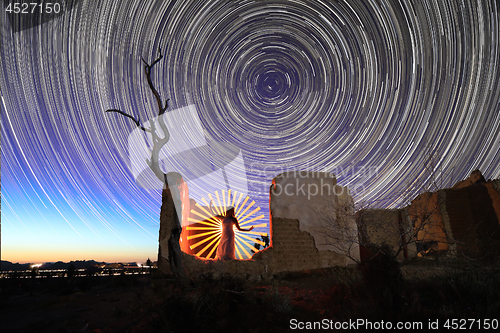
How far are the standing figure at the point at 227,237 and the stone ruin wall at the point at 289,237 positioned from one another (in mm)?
1785

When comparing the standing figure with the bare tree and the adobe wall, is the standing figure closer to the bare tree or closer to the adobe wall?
the bare tree

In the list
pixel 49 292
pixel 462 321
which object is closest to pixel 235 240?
pixel 462 321

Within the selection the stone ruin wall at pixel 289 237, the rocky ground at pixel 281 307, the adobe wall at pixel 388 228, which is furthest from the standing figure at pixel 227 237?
the adobe wall at pixel 388 228

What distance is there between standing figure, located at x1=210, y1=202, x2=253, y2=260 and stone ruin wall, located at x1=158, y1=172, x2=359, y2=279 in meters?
1.79

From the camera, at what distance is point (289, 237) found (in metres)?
9.69

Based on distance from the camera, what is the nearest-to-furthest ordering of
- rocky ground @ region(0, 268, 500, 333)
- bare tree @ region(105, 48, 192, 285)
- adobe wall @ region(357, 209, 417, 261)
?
1. rocky ground @ region(0, 268, 500, 333)
2. bare tree @ region(105, 48, 192, 285)
3. adobe wall @ region(357, 209, 417, 261)

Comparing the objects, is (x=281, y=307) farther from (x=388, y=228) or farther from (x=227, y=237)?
(x=388, y=228)

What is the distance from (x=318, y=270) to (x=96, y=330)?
721 centimetres

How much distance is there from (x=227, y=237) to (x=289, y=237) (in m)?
3.07

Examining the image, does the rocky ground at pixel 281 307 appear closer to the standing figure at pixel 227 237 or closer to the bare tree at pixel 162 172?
the bare tree at pixel 162 172

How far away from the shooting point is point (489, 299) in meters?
4.59

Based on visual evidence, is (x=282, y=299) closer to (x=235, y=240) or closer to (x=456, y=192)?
(x=235, y=240)

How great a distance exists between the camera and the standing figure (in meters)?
10.8

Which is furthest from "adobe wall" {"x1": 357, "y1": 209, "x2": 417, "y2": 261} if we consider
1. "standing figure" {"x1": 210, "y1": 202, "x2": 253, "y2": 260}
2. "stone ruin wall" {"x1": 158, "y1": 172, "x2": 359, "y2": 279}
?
"standing figure" {"x1": 210, "y1": 202, "x2": 253, "y2": 260}
